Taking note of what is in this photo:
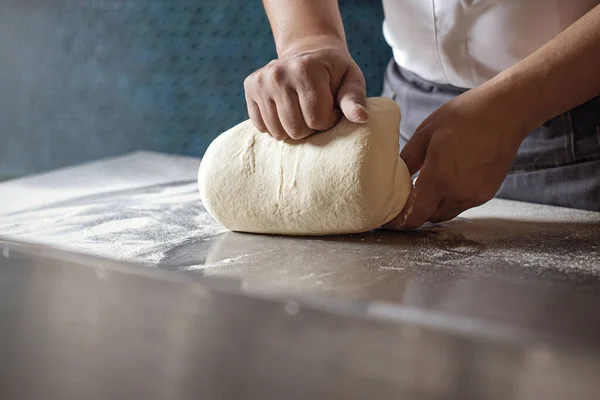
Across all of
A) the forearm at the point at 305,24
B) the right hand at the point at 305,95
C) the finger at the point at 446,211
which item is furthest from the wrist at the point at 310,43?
the finger at the point at 446,211

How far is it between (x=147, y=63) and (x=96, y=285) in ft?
4.51

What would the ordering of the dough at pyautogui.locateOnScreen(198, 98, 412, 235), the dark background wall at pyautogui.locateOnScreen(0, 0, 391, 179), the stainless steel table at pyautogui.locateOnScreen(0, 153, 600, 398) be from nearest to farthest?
the stainless steel table at pyautogui.locateOnScreen(0, 153, 600, 398), the dough at pyautogui.locateOnScreen(198, 98, 412, 235), the dark background wall at pyautogui.locateOnScreen(0, 0, 391, 179)

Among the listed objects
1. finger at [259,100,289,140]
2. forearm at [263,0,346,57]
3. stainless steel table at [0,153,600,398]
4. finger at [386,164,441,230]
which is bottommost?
stainless steel table at [0,153,600,398]

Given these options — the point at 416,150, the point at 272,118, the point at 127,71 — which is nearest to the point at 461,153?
the point at 416,150

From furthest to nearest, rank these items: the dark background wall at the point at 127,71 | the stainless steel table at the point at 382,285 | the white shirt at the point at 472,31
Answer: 1. the dark background wall at the point at 127,71
2. the white shirt at the point at 472,31
3. the stainless steel table at the point at 382,285

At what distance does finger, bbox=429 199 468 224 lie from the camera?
1091 mm

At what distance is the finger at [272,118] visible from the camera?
1.06 meters

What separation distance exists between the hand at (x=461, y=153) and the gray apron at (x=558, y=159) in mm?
256

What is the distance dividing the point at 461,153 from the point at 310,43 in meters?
0.35

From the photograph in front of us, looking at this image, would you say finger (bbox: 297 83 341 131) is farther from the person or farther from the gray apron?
the gray apron

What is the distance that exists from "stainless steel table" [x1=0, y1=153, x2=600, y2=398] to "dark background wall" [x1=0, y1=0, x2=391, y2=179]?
2.44 feet

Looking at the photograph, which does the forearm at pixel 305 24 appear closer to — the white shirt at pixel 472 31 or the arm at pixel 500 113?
the white shirt at pixel 472 31

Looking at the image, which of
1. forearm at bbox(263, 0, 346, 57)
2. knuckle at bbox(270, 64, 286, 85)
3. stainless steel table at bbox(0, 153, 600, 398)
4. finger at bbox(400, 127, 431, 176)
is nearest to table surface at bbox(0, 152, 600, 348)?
stainless steel table at bbox(0, 153, 600, 398)

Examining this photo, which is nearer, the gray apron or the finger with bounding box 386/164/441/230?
the finger with bounding box 386/164/441/230
